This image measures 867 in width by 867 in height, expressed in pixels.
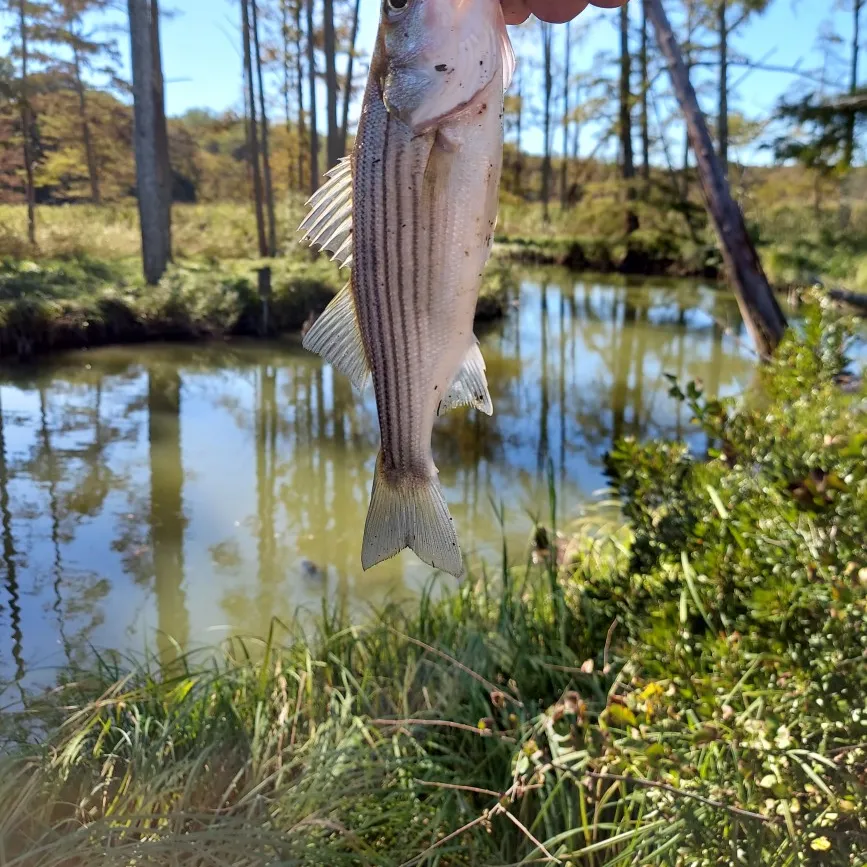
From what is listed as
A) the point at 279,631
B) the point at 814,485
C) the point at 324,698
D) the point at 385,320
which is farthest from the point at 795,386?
the point at 385,320

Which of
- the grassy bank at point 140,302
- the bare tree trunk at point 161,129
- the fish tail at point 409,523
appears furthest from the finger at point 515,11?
the bare tree trunk at point 161,129

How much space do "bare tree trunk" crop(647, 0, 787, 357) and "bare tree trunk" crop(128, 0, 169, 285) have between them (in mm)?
9510

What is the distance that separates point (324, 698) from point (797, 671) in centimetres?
199

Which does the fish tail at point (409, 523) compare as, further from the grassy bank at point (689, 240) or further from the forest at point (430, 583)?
the grassy bank at point (689, 240)

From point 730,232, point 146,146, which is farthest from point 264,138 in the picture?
point 730,232

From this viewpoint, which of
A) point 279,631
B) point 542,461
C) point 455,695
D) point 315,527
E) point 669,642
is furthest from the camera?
point 542,461

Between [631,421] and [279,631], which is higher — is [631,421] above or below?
above

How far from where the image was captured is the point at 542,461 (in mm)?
7449

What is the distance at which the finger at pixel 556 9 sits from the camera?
1.45 m

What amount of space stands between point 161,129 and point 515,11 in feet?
53.8

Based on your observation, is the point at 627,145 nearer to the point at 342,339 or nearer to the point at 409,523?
the point at 342,339

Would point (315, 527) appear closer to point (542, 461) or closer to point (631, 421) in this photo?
point (542, 461)

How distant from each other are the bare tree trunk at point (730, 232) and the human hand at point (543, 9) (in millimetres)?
5916

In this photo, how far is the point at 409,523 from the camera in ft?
4.12
